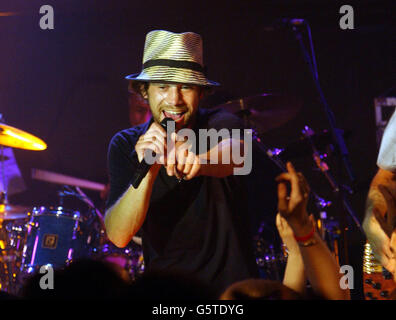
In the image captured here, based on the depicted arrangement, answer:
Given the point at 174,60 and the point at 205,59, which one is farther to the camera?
the point at 205,59

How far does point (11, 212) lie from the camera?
4348 mm

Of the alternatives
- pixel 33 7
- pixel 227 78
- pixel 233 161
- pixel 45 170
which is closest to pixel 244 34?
pixel 227 78

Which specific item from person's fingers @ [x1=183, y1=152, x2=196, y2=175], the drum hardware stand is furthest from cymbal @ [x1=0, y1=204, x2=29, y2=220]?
person's fingers @ [x1=183, y1=152, x2=196, y2=175]

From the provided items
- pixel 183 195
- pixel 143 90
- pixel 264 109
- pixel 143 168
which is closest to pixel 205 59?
pixel 264 109

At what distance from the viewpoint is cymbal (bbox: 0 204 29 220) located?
419 centimetres

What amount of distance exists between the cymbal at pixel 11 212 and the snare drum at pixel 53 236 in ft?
0.50

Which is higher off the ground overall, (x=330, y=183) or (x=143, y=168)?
(x=143, y=168)

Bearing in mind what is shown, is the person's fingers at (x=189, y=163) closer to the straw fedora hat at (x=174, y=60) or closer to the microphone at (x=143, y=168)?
the microphone at (x=143, y=168)

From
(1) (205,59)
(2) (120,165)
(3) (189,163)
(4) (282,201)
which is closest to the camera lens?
(4) (282,201)

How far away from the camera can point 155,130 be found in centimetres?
183

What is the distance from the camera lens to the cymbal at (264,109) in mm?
4133

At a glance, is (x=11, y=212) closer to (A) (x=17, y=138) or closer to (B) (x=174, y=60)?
(A) (x=17, y=138)

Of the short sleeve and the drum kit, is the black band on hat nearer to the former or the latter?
the short sleeve

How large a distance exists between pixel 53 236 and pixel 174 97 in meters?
2.80
